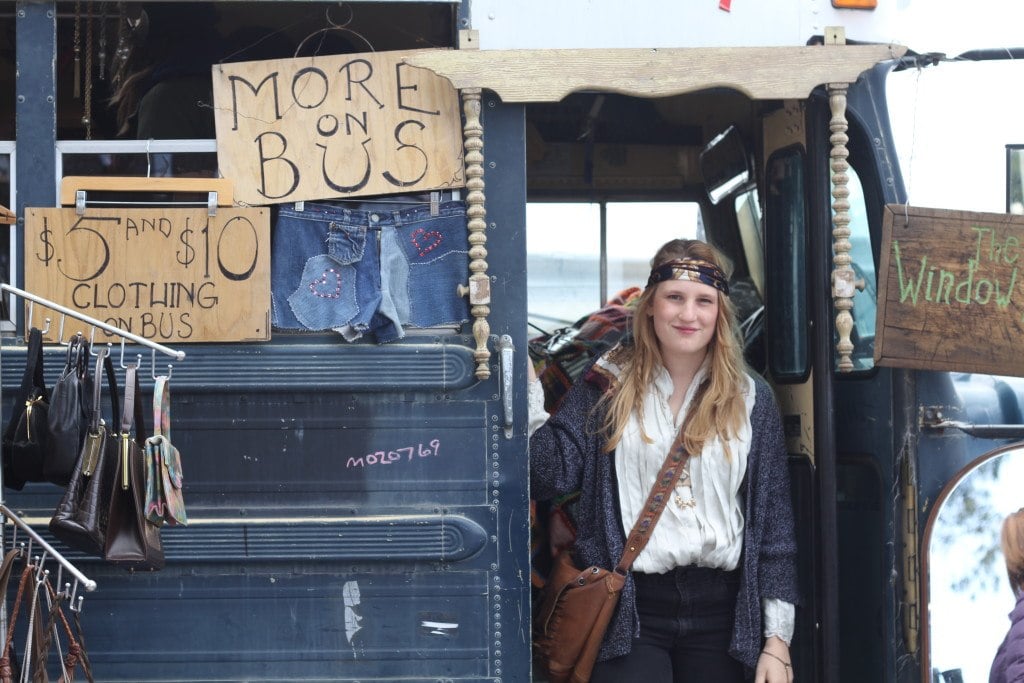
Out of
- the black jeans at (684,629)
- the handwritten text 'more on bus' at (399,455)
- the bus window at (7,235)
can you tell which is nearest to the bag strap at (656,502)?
the black jeans at (684,629)

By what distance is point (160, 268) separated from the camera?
3.24 m

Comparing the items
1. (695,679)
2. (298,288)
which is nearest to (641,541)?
(695,679)

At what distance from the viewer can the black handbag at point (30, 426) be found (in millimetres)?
2871

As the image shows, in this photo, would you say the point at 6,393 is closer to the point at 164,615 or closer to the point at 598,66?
the point at 164,615

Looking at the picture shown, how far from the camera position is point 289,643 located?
10.7 ft

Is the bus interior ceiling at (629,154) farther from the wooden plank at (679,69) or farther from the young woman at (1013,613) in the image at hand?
the young woman at (1013,613)

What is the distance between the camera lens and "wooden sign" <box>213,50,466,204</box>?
10.8 ft

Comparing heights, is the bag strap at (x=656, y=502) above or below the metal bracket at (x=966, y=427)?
below

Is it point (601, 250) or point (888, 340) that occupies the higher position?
point (601, 250)

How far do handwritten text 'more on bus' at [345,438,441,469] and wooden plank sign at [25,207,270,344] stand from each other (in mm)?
417

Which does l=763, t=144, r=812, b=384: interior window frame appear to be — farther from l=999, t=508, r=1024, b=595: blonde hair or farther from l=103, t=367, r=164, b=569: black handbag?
l=103, t=367, r=164, b=569: black handbag

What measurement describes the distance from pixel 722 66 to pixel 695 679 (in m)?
1.63

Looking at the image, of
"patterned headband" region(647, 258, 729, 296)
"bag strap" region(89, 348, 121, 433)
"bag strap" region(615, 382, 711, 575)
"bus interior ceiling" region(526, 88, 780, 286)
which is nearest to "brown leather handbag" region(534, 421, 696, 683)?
"bag strap" region(615, 382, 711, 575)

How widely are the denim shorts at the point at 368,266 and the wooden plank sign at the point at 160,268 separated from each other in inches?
2.8
